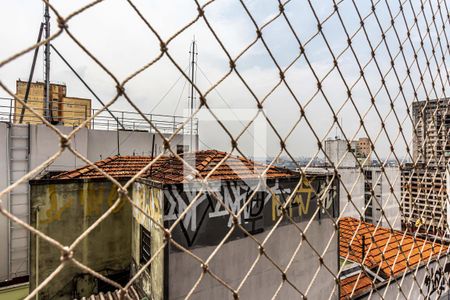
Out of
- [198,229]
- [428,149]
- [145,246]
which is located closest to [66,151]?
[145,246]

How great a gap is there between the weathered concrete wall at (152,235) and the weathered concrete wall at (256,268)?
0.14 m

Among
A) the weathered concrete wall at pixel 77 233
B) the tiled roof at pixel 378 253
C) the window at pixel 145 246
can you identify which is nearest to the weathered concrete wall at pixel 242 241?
the window at pixel 145 246

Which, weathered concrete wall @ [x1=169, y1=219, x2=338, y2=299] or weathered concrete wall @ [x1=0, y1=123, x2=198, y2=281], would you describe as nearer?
weathered concrete wall @ [x1=169, y1=219, x2=338, y2=299]

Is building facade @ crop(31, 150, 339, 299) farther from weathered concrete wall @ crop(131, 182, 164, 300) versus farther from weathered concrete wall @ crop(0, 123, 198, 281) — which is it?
weathered concrete wall @ crop(0, 123, 198, 281)

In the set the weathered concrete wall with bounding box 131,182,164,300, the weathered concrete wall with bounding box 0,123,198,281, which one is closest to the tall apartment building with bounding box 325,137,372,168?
the weathered concrete wall with bounding box 131,182,164,300

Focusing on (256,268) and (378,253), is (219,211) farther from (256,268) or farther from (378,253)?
(378,253)

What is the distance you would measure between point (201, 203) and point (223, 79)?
2.03m

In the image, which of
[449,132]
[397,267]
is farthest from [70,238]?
[397,267]

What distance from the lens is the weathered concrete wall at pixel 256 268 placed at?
2.54 meters

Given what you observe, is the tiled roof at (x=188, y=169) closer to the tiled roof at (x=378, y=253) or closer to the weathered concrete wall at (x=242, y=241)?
the weathered concrete wall at (x=242, y=241)

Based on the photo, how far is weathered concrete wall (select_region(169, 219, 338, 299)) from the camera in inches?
100

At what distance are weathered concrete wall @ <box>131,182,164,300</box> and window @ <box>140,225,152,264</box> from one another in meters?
0.05

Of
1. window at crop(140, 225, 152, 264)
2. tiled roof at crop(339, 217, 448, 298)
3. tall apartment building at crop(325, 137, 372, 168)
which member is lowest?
tiled roof at crop(339, 217, 448, 298)

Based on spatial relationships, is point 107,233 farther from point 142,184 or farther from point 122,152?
point 122,152
